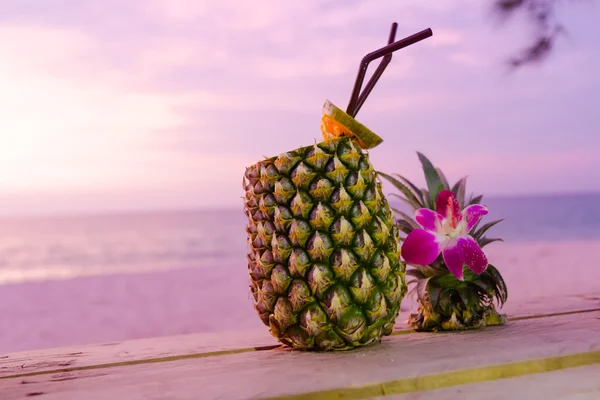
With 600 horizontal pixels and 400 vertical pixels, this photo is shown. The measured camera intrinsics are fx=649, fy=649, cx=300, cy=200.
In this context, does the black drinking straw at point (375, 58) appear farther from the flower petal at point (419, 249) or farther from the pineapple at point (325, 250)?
the flower petal at point (419, 249)

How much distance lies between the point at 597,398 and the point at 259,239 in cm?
73

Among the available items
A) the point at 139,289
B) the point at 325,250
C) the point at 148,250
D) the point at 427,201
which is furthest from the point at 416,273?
the point at 148,250

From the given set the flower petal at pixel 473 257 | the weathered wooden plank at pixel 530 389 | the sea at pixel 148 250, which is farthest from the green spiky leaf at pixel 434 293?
the sea at pixel 148 250

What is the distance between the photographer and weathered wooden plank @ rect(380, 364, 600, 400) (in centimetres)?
111

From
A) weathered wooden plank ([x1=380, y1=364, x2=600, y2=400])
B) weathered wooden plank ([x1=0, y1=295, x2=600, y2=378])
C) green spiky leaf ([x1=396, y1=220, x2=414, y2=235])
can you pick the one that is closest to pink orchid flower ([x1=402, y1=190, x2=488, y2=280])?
green spiky leaf ([x1=396, y1=220, x2=414, y2=235])

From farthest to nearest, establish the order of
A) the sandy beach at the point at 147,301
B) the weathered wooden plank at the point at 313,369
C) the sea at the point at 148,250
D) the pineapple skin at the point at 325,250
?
the sea at the point at 148,250
the sandy beach at the point at 147,301
the pineapple skin at the point at 325,250
the weathered wooden plank at the point at 313,369

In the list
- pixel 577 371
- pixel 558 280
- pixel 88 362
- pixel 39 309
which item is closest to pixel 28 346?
pixel 39 309

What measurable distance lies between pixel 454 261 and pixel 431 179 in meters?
0.24

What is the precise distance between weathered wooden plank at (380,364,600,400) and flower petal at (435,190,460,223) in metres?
0.48

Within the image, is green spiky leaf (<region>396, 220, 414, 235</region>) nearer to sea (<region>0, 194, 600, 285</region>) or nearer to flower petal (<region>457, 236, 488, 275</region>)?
flower petal (<region>457, 236, 488, 275</region>)

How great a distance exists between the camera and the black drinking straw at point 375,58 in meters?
1.46

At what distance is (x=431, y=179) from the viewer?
1684mm

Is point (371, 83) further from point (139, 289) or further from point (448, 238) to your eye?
point (139, 289)

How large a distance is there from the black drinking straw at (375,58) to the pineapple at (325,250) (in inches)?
4.6
